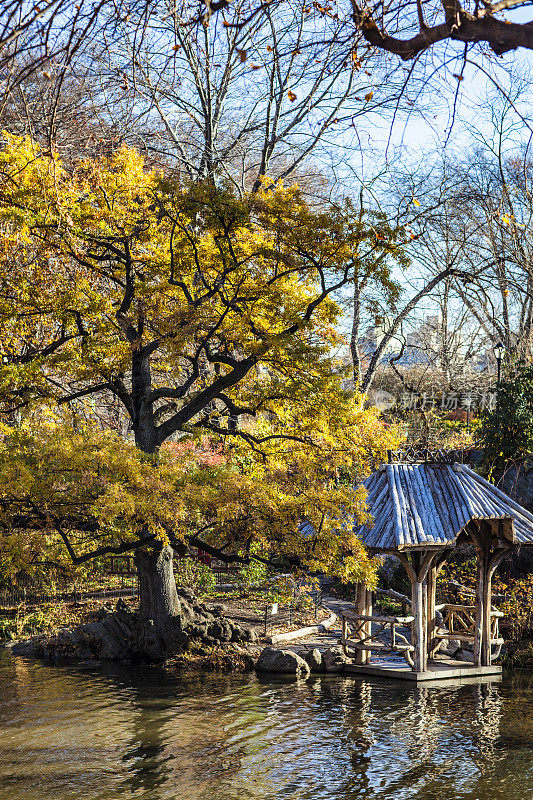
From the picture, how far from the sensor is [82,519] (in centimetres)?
1263

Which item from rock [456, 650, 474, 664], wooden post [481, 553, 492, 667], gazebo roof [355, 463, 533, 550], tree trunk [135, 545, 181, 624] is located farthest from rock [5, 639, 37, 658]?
wooden post [481, 553, 492, 667]

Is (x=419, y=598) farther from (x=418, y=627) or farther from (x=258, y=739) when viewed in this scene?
(x=258, y=739)

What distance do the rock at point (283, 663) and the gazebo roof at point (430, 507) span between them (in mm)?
3064

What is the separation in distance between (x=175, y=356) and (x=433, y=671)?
25.6ft

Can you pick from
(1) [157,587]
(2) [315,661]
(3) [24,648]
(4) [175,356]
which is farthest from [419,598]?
(3) [24,648]

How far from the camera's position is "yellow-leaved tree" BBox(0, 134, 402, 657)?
37.9 ft

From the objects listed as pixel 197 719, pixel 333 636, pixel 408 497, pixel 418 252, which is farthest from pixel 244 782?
pixel 418 252

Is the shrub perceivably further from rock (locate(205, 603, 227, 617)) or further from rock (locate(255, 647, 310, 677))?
rock (locate(255, 647, 310, 677))

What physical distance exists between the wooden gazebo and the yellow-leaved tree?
81 cm

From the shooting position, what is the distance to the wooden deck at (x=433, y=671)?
46.2ft

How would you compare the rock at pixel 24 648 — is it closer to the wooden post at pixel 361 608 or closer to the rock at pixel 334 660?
the rock at pixel 334 660

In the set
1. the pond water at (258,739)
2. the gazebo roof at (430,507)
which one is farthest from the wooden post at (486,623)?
the gazebo roof at (430,507)

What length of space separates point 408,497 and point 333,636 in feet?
16.8

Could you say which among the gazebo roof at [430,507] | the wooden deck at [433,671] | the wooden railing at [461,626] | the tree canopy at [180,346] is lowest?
the wooden deck at [433,671]
